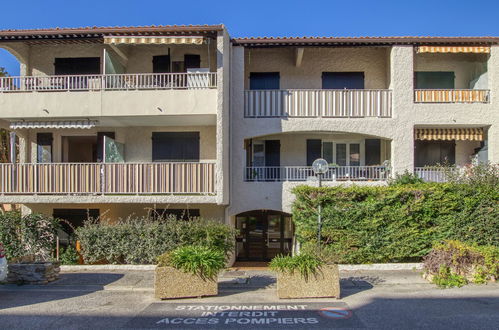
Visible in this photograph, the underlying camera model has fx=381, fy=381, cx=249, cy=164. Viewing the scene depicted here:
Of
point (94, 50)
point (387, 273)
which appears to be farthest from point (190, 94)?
point (387, 273)

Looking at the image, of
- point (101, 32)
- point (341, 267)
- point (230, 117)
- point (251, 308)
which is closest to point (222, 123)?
point (230, 117)

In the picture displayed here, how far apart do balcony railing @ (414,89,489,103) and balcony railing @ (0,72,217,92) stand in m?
8.44

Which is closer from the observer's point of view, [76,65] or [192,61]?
[192,61]

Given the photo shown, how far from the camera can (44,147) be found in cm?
1658

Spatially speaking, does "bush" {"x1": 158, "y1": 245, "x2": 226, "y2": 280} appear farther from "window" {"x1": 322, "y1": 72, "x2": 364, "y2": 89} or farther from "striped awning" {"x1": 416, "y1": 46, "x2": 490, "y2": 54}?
"striped awning" {"x1": 416, "y1": 46, "x2": 490, "y2": 54}

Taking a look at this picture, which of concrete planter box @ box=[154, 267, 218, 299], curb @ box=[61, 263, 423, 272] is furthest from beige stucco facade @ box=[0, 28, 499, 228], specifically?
concrete planter box @ box=[154, 267, 218, 299]

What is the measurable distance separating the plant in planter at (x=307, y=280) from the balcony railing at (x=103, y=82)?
25.6 feet

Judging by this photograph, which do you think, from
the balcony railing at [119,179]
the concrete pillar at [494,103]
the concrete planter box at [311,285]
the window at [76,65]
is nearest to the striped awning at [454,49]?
the concrete pillar at [494,103]

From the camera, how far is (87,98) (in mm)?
14523

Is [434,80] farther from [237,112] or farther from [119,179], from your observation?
[119,179]

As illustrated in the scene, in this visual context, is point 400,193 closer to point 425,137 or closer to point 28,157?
point 425,137

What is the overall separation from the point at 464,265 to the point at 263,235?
802 cm

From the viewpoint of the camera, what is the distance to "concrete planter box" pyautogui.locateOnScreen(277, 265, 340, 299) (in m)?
9.76

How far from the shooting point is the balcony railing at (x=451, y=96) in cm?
1559
